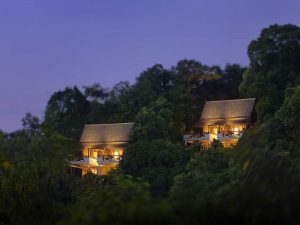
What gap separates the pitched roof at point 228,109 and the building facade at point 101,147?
4721mm

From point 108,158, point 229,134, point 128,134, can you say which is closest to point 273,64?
point 229,134

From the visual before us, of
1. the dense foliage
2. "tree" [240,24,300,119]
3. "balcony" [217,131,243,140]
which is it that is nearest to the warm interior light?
the dense foliage

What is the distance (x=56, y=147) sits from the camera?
28016mm

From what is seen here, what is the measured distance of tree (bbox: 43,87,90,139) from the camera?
40.2 metres

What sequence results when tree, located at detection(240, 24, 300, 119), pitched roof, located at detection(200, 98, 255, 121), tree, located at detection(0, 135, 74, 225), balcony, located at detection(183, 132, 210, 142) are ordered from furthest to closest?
pitched roof, located at detection(200, 98, 255, 121) < balcony, located at detection(183, 132, 210, 142) < tree, located at detection(240, 24, 300, 119) < tree, located at detection(0, 135, 74, 225)

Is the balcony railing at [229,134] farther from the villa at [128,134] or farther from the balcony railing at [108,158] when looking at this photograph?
the balcony railing at [108,158]

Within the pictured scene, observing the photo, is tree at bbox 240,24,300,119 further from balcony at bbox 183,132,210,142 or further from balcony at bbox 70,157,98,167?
balcony at bbox 70,157,98,167

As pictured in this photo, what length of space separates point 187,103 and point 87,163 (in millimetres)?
7023

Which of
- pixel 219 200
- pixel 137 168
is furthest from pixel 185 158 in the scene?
pixel 219 200

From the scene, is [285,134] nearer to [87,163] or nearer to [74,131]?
[87,163]

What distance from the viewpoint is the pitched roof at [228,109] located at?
3656cm

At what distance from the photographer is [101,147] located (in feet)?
125

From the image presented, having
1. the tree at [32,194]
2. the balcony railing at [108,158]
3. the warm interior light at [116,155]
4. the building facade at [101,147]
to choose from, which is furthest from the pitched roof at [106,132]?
the tree at [32,194]

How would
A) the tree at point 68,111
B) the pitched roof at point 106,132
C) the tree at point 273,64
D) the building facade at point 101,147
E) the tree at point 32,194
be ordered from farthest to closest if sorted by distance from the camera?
the tree at point 68,111 → the pitched roof at point 106,132 → the building facade at point 101,147 → the tree at point 273,64 → the tree at point 32,194
